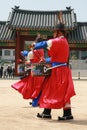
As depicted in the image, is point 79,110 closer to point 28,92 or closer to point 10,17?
point 28,92

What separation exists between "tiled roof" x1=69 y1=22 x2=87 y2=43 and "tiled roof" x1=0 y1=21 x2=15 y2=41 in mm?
5231

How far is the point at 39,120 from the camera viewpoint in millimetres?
8195

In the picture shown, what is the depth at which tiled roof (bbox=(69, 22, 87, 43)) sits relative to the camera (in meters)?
37.5

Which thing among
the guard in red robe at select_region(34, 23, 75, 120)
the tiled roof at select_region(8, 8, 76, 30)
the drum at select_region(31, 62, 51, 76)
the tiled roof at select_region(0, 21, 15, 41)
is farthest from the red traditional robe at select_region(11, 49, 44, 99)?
the tiled roof at select_region(0, 21, 15, 41)

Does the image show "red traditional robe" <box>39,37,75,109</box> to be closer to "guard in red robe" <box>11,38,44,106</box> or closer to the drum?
the drum

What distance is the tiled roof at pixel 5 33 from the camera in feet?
124

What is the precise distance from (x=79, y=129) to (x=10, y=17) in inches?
1306

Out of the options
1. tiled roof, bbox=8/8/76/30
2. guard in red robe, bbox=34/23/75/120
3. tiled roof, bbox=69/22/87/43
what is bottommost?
guard in red robe, bbox=34/23/75/120

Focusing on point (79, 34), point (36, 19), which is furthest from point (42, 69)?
point (36, 19)

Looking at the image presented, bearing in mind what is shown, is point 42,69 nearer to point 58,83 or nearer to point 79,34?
point 58,83

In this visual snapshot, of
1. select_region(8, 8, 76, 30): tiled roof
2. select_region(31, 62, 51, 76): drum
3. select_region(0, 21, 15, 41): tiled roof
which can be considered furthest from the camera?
select_region(0, 21, 15, 41): tiled roof

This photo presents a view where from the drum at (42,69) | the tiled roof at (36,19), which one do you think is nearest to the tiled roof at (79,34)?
the tiled roof at (36,19)

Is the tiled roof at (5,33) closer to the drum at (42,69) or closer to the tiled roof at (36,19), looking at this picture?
the tiled roof at (36,19)

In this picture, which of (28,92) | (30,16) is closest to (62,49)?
(28,92)
